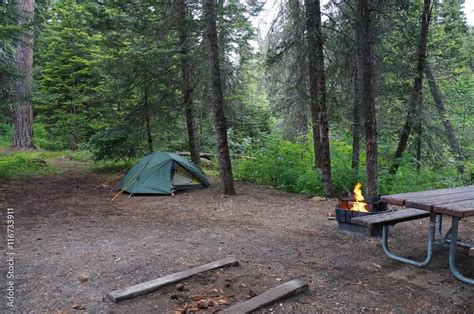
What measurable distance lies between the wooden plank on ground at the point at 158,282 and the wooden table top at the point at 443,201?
6.02 feet

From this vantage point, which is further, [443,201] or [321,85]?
[321,85]

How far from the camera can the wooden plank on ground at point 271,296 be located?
2.99 m

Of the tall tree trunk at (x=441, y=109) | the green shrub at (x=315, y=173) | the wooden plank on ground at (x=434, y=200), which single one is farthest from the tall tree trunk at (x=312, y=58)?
the wooden plank on ground at (x=434, y=200)

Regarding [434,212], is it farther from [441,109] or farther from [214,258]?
[441,109]

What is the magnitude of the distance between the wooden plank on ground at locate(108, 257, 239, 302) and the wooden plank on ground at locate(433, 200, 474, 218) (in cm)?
206

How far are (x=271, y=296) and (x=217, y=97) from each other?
18.9ft

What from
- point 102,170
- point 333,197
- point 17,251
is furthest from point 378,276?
point 102,170

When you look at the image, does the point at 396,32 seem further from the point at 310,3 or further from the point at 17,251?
the point at 17,251

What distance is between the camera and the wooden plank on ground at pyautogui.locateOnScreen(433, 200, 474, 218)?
3.27 meters

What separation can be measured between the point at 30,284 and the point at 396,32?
9985 millimetres

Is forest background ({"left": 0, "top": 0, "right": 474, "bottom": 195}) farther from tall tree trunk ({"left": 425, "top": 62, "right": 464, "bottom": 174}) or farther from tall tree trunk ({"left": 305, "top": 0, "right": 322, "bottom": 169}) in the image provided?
tall tree trunk ({"left": 305, "top": 0, "right": 322, "bottom": 169})

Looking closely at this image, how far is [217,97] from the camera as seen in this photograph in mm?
8336

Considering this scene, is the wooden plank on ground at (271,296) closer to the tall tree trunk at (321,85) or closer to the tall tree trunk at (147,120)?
the tall tree trunk at (321,85)

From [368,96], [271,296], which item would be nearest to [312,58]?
[368,96]
